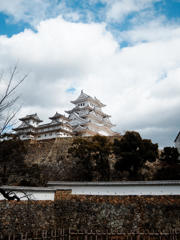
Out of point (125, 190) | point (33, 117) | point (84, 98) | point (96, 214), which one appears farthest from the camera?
point (84, 98)

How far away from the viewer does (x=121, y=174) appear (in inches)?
638

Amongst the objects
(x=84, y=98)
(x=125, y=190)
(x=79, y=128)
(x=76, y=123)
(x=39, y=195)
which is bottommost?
(x=39, y=195)

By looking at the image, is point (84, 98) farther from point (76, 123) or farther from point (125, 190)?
point (125, 190)

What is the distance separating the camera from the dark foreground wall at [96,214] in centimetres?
804

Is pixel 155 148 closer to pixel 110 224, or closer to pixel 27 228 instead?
pixel 110 224

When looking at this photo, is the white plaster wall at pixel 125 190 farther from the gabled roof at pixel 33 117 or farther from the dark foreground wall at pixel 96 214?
the gabled roof at pixel 33 117

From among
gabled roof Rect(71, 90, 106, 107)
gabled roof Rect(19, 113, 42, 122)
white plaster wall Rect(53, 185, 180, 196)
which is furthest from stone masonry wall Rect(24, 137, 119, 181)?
gabled roof Rect(71, 90, 106, 107)

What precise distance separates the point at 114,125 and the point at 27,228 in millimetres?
25934

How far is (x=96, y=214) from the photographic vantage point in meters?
8.59

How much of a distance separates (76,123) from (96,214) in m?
22.1

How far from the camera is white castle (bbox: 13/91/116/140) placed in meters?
29.0

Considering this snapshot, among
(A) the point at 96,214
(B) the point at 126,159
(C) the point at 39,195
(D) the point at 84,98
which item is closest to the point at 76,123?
(D) the point at 84,98

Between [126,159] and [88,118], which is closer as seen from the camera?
[126,159]

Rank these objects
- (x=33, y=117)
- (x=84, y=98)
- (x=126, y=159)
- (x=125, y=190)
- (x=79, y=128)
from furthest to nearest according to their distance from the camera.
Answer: (x=84, y=98) → (x=33, y=117) → (x=79, y=128) → (x=126, y=159) → (x=125, y=190)
